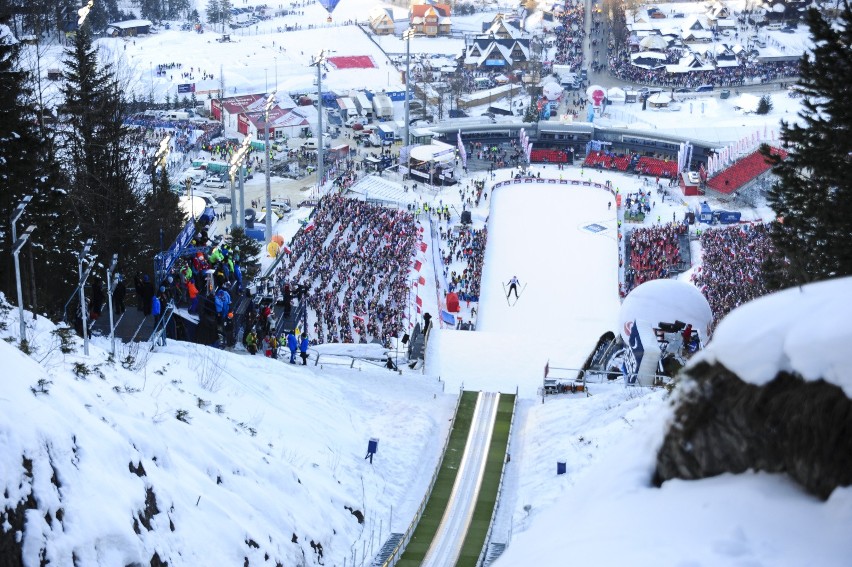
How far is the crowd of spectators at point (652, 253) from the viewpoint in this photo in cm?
4230

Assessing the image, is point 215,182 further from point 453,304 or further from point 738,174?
point 738,174

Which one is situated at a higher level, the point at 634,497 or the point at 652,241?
the point at 634,497

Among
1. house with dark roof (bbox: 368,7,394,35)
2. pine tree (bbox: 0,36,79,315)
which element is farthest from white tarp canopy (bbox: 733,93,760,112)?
pine tree (bbox: 0,36,79,315)

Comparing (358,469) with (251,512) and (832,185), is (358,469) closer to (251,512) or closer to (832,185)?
(251,512)

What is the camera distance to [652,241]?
151 feet

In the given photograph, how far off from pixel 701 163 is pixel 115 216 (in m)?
46.0

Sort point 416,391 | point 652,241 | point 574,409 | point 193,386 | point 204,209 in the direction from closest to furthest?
point 193,386, point 574,409, point 416,391, point 204,209, point 652,241

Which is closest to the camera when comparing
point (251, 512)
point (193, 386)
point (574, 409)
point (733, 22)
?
point (251, 512)

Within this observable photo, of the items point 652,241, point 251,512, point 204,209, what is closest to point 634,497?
point 251,512

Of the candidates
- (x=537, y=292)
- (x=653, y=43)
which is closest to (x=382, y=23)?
(x=653, y=43)

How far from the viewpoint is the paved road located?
17188 millimetres

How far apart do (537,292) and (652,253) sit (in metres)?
7.07

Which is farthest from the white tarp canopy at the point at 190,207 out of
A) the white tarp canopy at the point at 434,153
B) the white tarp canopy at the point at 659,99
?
the white tarp canopy at the point at 659,99

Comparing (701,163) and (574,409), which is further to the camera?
(701,163)
